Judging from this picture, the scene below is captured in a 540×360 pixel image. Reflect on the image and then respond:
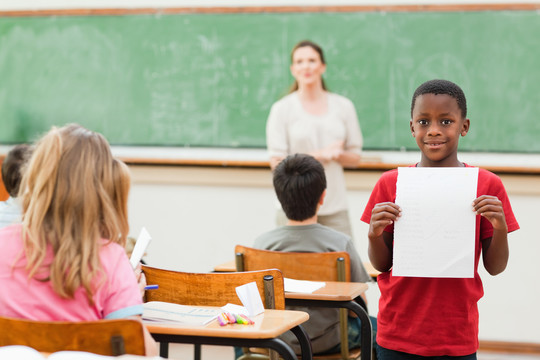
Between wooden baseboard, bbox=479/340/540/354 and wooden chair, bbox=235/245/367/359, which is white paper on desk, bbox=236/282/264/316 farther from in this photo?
wooden baseboard, bbox=479/340/540/354

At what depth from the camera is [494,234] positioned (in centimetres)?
192

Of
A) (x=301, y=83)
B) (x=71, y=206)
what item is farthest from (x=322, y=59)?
(x=71, y=206)

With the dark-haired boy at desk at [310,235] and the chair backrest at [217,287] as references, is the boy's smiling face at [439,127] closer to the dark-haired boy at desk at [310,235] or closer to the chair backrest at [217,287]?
the chair backrest at [217,287]

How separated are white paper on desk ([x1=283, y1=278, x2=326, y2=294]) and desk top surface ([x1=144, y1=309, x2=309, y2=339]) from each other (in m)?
0.46

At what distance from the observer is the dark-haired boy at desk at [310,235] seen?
9.34 ft

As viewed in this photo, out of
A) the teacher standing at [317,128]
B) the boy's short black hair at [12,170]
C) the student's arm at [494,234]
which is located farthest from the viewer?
the teacher standing at [317,128]

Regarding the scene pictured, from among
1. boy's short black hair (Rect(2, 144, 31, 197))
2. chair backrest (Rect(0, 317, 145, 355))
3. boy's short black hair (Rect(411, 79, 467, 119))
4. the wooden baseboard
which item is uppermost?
boy's short black hair (Rect(411, 79, 467, 119))

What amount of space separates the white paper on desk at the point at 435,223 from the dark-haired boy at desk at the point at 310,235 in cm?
88

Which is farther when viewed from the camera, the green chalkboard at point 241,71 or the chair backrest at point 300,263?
the green chalkboard at point 241,71

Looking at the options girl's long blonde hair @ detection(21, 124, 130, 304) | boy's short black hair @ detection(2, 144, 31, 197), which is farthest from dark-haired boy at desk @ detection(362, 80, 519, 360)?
boy's short black hair @ detection(2, 144, 31, 197)

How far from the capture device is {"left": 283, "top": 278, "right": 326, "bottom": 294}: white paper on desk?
8.20 ft

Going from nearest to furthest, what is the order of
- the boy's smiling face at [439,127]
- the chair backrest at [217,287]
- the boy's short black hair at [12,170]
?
the boy's smiling face at [439,127] < the chair backrest at [217,287] < the boy's short black hair at [12,170]

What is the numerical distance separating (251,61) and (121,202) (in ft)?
10.9

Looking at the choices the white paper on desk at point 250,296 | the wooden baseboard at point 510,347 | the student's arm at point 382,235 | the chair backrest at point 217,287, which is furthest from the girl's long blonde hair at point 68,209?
the wooden baseboard at point 510,347
